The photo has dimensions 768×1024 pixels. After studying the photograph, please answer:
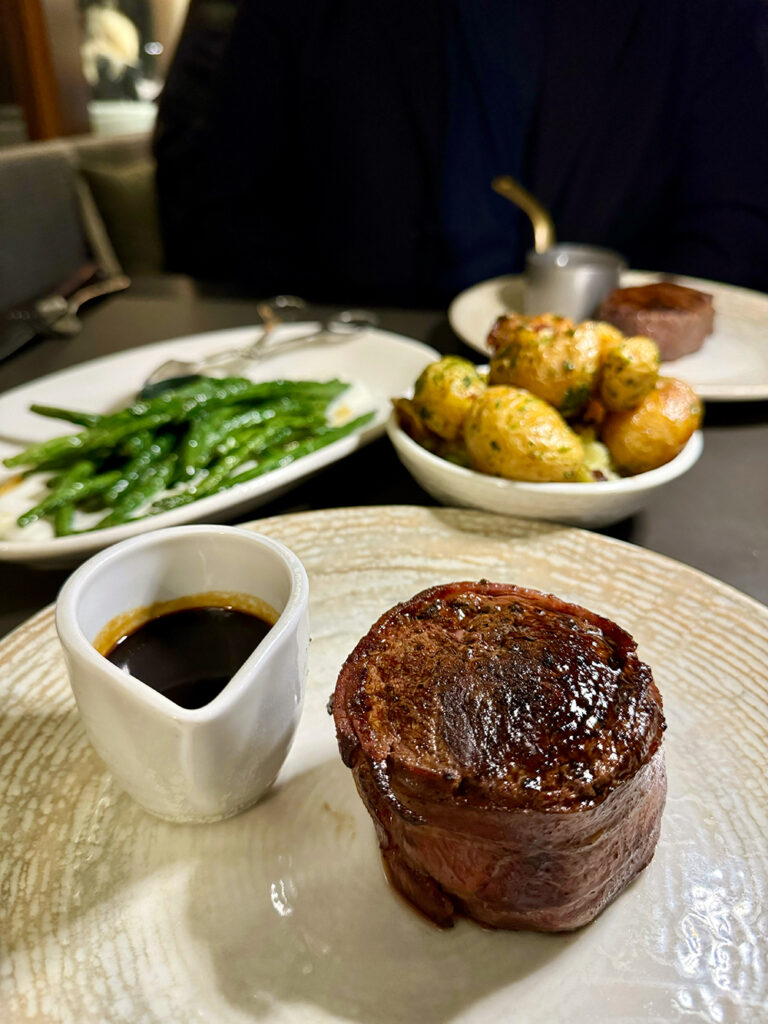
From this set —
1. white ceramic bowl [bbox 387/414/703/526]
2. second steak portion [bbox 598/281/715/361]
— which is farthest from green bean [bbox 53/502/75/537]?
second steak portion [bbox 598/281/715/361]

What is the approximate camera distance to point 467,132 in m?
3.77

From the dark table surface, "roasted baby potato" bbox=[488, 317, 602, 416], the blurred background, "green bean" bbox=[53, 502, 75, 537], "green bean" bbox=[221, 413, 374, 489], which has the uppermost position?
the blurred background

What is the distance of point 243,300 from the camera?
143 inches

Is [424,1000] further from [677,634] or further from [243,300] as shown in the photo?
[243,300]

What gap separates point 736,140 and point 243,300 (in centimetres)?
267

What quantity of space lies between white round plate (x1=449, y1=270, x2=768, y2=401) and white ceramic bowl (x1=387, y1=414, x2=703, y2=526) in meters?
0.74

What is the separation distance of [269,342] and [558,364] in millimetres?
1427

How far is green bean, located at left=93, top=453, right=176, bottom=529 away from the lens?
169cm

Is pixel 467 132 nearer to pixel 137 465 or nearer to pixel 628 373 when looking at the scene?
pixel 628 373

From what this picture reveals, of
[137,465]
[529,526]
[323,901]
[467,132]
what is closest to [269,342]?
[137,465]

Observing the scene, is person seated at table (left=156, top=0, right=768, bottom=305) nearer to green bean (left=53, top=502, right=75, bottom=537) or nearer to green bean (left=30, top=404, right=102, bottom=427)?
green bean (left=30, top=404, right=102, bottom=427)

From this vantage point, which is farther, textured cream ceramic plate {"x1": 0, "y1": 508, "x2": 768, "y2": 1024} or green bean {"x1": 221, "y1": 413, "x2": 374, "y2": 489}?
green bean {"x1": 221, "y1": 413, "x2": 374, "y2": 489}

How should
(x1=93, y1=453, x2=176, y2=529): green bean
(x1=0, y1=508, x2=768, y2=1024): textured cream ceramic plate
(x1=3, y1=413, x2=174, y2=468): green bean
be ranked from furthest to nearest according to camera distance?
(x1=3, y1=413, x2=174, y2=468): green bean, (x1=93, y1=453, x2=176, y2=529): green bean, (x1=0, y1=508, x2=768, y2=1024): textured cream ceramic plate

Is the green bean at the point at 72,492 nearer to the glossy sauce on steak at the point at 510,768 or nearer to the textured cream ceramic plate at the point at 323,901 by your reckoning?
the textured cream ceramic plate at the point at 323,901
